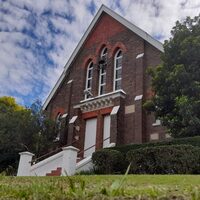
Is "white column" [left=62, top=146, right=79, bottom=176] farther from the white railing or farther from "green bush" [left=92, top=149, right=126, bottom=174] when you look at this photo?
"green bush" [left=92, top=149, right=126, bottom=174]

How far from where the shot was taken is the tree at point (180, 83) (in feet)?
43.9

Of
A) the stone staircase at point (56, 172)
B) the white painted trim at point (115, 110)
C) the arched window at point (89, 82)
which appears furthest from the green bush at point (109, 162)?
the arched window at point (89, 82)

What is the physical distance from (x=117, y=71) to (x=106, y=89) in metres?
1.60

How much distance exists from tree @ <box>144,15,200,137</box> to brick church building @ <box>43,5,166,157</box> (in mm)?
3599

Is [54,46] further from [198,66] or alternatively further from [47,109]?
[198,66]

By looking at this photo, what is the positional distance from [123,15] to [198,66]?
10304 millimetres

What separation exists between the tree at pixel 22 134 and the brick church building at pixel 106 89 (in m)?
1.68

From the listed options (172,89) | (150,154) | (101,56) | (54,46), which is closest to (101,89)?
(101,56)

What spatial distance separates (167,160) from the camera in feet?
37.7

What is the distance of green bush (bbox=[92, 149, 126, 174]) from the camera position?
13.5 m

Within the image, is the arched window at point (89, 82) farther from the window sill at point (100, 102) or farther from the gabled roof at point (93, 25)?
the gabled roof at point (93, 25)

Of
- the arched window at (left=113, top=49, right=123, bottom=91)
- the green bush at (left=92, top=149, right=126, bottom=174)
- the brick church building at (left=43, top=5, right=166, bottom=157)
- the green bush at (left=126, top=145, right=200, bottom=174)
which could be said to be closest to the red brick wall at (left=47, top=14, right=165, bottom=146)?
the brick church building at (left=43, top=5, right=166, bottom=157)

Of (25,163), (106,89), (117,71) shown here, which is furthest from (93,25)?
(25,163)

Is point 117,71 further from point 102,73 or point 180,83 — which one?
point 180,83
